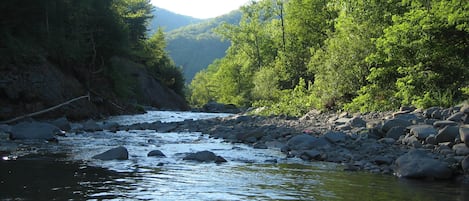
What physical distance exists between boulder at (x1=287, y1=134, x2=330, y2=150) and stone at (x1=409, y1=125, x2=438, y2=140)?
217cm

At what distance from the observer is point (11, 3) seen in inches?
888

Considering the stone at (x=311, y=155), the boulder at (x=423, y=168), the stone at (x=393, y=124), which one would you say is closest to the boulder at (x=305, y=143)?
the stone at (x=311, y=155)

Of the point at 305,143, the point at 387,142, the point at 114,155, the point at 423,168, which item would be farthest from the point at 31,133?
the point at 423,168

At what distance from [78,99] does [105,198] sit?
21.4 m

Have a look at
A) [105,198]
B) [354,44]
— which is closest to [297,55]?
[354,44]

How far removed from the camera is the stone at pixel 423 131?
438 inches

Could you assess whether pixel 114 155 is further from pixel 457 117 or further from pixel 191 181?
pixel 457 117

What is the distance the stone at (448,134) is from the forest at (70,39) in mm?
18545

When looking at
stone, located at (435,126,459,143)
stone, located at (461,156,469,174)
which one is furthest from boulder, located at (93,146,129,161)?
stone, located at (435,126,459,143)

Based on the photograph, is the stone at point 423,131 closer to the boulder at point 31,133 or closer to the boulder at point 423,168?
the boulder at point 423,168

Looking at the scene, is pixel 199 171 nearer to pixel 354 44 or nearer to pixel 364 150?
pixel 364 150

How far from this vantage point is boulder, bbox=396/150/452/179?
829 centimetres

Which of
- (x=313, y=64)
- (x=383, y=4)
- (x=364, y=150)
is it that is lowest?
(x=364, y=150)

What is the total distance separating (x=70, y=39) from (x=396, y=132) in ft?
72.6
